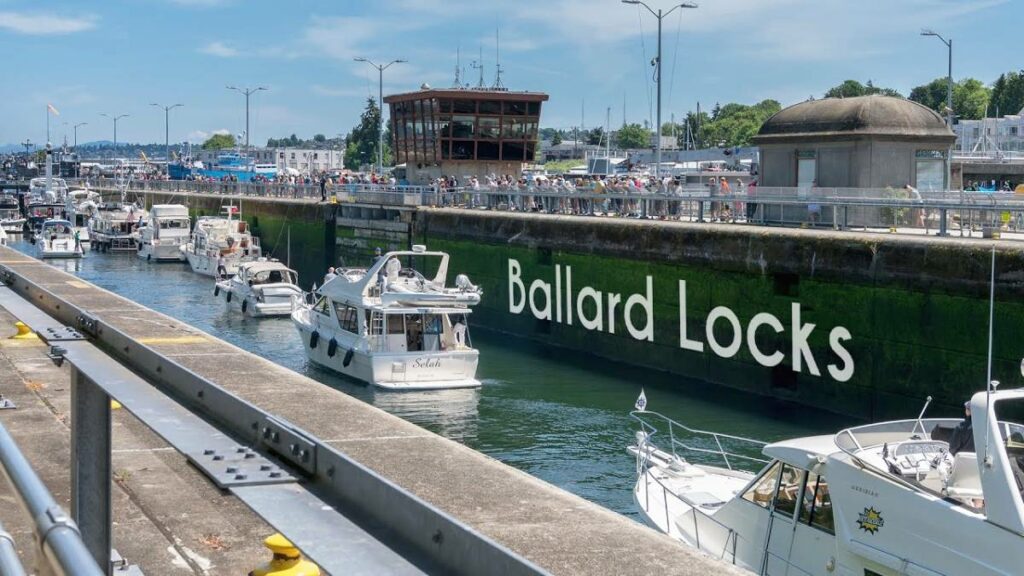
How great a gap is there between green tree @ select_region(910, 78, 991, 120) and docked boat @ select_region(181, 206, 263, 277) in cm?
10949

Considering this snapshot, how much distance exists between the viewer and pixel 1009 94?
5714 inches

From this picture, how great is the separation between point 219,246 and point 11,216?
45974 mm

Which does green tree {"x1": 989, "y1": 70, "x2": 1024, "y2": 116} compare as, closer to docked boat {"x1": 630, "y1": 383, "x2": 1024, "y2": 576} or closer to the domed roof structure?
the domed roof structure

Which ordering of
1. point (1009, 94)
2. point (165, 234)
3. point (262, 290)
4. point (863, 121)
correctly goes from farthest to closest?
1. point (1009, 94)
2. point (165, 234)
3. point (262, 290)
4. point (863, 121)

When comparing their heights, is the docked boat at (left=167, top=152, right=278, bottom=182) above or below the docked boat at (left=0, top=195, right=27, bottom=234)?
above

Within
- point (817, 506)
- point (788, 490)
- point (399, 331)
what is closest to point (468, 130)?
point (399, 331)

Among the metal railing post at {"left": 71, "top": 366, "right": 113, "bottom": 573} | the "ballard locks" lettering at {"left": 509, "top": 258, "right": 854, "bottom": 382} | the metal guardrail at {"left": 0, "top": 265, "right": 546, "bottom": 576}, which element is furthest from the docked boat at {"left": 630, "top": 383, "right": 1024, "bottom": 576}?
the "ballard locks" lettering at {"left": 509, "top": 258, "right": 854, "bottom": 382}

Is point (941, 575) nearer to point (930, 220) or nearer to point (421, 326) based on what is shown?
point (930, 220)

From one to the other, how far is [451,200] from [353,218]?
7.80 m

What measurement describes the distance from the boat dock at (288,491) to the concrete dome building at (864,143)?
26.2m

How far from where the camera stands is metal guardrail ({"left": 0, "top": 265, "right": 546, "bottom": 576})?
433 cm

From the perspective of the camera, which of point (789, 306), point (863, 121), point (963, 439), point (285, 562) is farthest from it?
point (863, 121)

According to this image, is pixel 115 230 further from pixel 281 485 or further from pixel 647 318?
pixel 281 485

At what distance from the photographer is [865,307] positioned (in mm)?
26125
